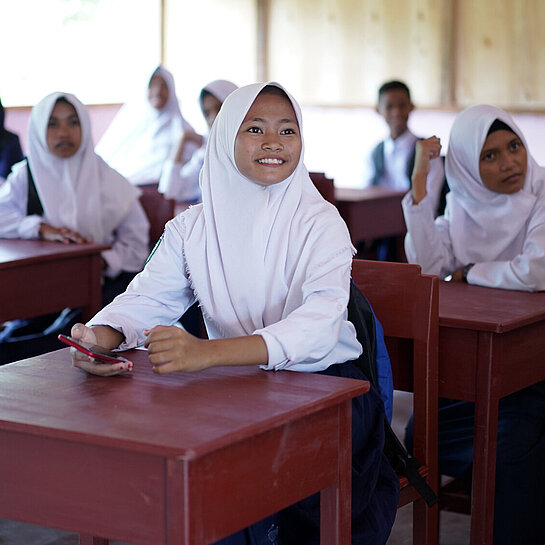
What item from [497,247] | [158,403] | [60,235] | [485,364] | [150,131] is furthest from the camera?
[150,131]

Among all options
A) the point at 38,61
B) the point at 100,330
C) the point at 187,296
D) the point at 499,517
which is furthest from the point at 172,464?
the point at 38,61

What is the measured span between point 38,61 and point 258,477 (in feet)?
20.1

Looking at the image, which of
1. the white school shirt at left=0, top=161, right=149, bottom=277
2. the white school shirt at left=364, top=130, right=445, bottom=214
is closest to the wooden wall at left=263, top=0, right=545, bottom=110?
the white school shirt at left=364, top=130, right=445, bottom=214

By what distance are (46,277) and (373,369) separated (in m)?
1.58

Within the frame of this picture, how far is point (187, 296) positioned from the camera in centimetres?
206

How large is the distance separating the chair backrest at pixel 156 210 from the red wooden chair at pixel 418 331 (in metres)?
1.92

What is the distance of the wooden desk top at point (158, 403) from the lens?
4.47ft

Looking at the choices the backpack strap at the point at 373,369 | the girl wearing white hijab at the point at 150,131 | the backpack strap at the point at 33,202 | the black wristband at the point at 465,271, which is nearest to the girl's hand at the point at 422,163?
the black wristband at the point at 465,271

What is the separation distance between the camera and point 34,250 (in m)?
3.32

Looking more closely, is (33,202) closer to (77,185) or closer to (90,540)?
(77,185)

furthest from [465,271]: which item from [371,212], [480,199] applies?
[371,212]

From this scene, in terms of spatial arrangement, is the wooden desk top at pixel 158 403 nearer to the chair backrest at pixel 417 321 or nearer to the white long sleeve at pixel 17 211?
the chair backrest at pixel 417 321

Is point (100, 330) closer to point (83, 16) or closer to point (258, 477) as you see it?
point (258, 477)

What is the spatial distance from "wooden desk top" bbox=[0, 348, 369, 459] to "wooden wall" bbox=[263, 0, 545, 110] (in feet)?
18.3
